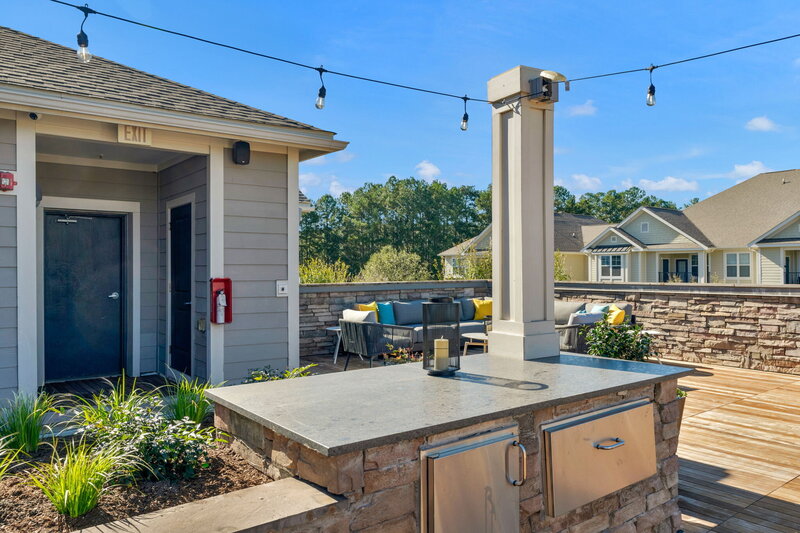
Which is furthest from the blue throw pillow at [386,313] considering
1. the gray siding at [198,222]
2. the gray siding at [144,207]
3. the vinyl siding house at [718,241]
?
the vinyl siding house at [718,241]

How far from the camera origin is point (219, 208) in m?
4.89

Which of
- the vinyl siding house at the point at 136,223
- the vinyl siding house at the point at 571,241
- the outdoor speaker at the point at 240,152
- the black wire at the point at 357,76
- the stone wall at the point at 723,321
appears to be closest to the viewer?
the vinyl siding house at the point at 136,223

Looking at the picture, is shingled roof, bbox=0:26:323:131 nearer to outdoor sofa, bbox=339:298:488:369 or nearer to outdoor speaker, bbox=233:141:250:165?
outdoor speaker, bbox=233:141:250:165

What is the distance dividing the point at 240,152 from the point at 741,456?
4593mm

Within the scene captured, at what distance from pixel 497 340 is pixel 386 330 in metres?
3.23

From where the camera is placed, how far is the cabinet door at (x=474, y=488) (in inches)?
71.2

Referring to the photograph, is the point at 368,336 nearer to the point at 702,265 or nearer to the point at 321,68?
the point at 321,68

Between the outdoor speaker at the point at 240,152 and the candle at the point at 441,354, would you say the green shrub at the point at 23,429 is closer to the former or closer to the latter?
the candle at the point at 441,354

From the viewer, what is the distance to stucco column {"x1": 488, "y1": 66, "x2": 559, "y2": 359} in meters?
3.00

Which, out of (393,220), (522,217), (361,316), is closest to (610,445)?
(522,217)

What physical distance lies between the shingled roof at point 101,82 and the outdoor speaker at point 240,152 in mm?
221

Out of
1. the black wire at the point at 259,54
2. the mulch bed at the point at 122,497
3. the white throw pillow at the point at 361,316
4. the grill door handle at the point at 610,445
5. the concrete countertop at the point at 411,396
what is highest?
the black wire at the point at 259,54

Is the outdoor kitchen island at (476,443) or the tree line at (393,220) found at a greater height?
the tree line at (393,220)

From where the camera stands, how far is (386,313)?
806 cm
